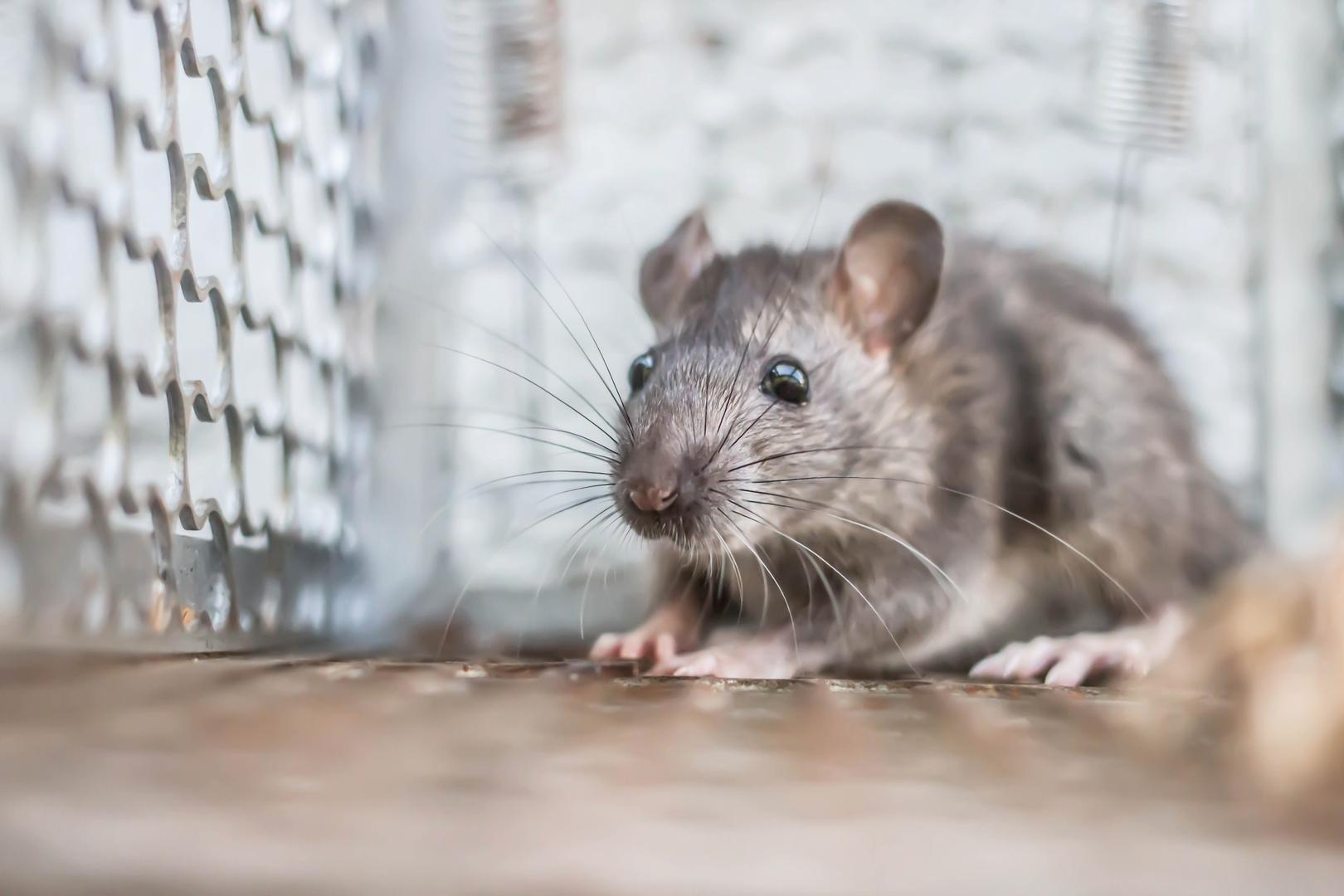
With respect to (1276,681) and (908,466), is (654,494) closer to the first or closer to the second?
(908,466)

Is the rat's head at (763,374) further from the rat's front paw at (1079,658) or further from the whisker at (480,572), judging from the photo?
the rat's front paw at (1079,658)

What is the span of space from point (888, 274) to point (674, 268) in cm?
33

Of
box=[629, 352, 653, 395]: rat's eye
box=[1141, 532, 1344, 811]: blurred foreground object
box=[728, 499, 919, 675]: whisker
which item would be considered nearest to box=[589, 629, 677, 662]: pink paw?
box=[728, 499, 919, 675]: whisker

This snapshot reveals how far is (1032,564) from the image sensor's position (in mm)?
1546

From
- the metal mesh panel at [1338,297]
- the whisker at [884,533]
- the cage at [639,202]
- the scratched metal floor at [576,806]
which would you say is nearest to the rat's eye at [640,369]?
the cage at [639,202]

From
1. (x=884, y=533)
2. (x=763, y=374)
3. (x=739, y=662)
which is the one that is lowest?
(x=739, y=662)

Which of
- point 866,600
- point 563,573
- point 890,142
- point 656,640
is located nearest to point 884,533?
point 866,600

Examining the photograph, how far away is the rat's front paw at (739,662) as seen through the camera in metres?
1.25

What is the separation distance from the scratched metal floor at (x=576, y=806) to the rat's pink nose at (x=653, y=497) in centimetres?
56

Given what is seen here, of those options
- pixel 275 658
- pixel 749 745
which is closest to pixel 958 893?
pixel 749 745

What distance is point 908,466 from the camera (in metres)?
1.45

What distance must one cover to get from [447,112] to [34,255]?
1043mm

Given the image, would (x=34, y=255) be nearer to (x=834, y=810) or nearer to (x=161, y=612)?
(x=161, y=612)

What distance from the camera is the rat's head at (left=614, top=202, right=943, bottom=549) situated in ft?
4.24
